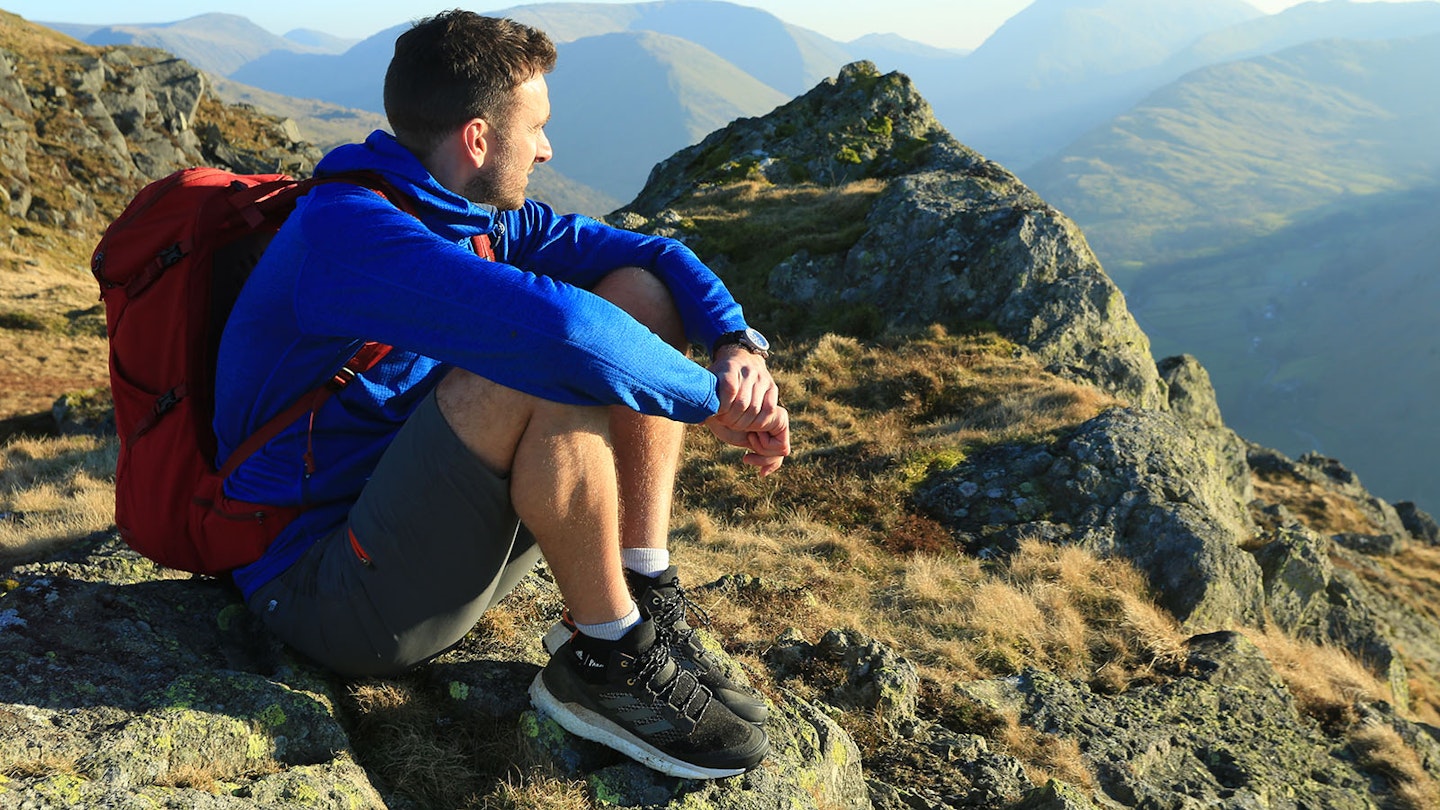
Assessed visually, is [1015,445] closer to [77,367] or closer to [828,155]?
[828,155]

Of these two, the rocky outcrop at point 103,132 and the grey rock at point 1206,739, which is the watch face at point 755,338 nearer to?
the grey rock at point 1206,739

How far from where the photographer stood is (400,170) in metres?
3.31

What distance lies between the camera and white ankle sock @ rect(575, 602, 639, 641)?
3.32m

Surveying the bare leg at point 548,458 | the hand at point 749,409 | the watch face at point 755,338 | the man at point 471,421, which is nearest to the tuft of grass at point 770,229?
the watch face at point 755,338

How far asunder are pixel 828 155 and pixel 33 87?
4521cm

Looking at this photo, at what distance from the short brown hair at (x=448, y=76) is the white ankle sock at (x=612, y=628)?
1996mm

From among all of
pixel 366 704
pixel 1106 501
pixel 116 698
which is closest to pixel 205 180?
pixel 116 698

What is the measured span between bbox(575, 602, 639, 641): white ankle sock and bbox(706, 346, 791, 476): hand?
2.75 ft

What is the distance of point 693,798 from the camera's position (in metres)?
3.40

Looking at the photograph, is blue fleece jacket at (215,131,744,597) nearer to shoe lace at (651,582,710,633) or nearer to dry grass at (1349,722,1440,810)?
shoe lace at (651,582,710,633)

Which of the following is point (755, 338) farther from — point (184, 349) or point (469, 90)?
point (184, 349)

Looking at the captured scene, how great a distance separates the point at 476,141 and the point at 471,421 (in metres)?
1.24

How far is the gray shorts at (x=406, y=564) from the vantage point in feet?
9.95

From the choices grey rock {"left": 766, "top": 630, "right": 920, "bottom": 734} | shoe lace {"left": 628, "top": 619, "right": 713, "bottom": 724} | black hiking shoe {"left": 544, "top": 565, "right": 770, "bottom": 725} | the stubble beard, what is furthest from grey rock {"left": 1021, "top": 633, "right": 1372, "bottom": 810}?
the stubble beard
